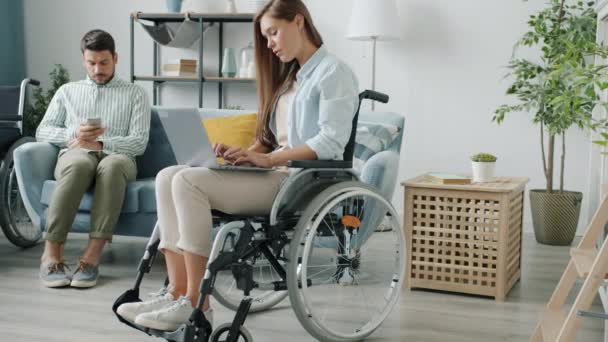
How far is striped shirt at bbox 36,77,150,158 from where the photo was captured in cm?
321

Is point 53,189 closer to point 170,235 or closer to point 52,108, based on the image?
point 52,108

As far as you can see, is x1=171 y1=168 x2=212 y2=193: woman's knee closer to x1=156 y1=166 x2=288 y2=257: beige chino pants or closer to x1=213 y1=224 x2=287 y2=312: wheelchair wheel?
x1=156 y1=166 x2=288 y2=257: beige chino pants

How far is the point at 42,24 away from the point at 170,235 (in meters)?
3.68

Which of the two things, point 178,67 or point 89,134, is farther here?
point 178,67

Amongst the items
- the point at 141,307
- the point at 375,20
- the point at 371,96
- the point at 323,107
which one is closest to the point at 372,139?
the point at 371,96

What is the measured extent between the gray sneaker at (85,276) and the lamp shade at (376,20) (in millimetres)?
2201

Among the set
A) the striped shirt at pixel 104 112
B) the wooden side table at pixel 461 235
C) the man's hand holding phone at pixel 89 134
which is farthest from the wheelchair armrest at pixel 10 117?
the wooden side table at pixel 461 235

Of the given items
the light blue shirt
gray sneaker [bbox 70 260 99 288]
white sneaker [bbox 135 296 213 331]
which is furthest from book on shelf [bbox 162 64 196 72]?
white sneaker [bbox 135 296 213 331]

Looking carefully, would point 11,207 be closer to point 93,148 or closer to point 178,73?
point 93,148

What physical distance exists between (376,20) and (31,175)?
2.17 metres

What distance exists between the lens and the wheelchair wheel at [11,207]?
3.41 meters

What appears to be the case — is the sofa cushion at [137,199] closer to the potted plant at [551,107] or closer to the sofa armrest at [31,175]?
the sofa armrest at [31,175]

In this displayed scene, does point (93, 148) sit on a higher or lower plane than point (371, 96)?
lower

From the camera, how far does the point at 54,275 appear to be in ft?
9.45
